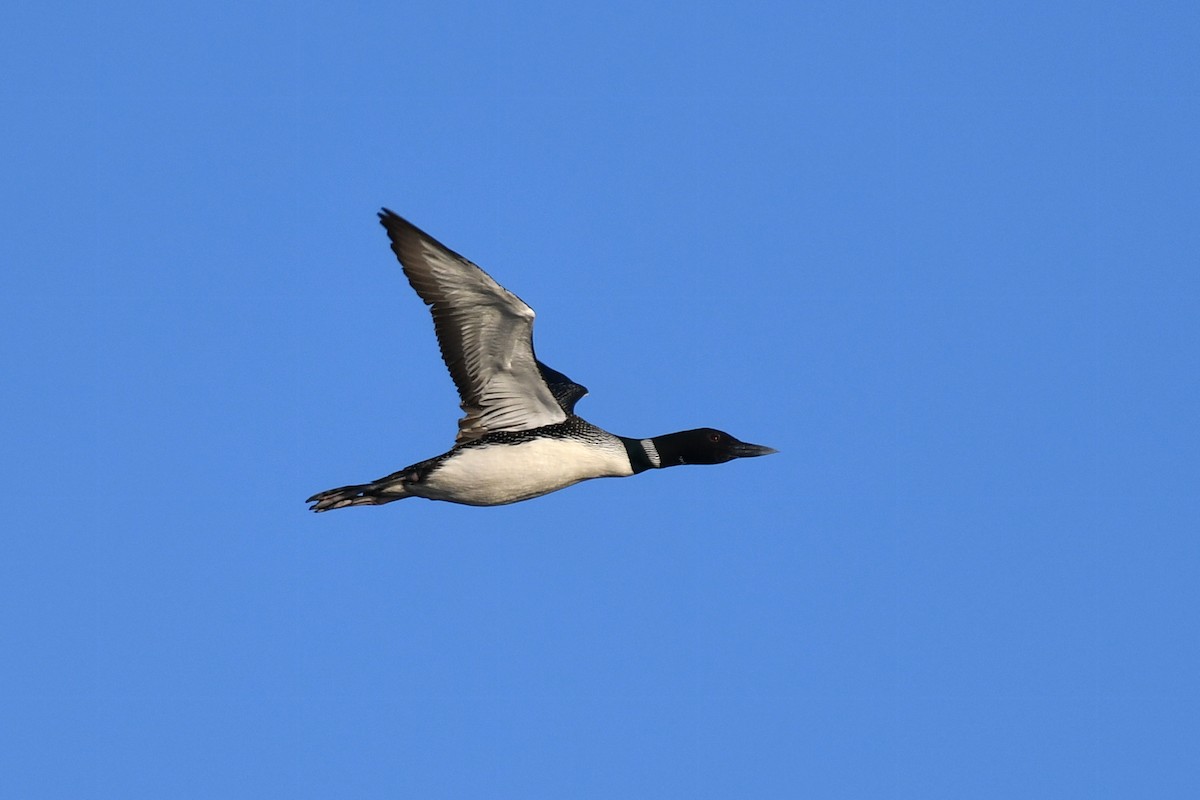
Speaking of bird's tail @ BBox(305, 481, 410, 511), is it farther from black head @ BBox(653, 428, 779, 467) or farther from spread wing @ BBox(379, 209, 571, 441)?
black head @ BBox(653, 428, 779, 467)

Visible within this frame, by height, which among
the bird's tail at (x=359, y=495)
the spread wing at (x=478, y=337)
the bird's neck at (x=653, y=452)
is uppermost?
the spread wing at (x=478, y=337)

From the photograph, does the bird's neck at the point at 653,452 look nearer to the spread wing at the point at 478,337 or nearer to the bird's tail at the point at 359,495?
the spread wing at the point at 478,337

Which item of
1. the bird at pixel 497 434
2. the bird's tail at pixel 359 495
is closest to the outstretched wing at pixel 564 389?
the bird at pixel 497 434

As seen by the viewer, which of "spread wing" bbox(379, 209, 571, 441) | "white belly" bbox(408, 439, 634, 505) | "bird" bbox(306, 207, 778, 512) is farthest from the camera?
"white belly" bbox(408, 439, 634, 505)

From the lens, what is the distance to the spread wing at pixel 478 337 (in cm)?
1210

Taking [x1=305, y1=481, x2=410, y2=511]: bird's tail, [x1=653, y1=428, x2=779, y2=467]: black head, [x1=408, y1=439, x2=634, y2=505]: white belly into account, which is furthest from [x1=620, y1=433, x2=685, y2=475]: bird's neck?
[x1=305, y1=481, x2=410, y2=511]: bird's tail

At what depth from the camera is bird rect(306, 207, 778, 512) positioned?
41.0ft

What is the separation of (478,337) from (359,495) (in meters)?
1.78

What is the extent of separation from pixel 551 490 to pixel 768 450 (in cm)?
208

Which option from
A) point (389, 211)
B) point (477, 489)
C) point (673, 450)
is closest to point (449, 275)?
point (389, 211)

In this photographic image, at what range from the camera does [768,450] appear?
14148 millimetres

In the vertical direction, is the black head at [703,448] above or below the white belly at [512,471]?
above

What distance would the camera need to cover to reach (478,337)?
12.8 metres

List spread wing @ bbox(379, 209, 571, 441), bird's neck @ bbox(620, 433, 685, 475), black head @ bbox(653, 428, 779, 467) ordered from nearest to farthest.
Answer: spread wing @ bbox(379, 209, 571, 441) < bird's neck @ bbox(620, 433, 685, 475) < black head @ bbox(653, 428, 779, 467)
